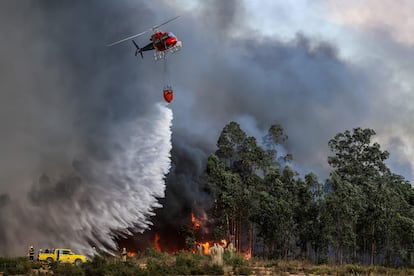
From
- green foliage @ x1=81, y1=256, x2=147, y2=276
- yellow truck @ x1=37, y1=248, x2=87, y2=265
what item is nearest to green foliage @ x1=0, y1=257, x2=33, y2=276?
green foliage @ x1=81, y1=256, x2=147, y2=276

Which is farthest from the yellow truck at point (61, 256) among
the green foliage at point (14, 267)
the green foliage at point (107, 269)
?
the green foliage at point (107, 269)

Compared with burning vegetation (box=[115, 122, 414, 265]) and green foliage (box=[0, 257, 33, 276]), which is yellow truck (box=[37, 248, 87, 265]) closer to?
green foliage (box=[0, 257, 33, 276])

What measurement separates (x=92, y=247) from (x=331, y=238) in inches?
1202

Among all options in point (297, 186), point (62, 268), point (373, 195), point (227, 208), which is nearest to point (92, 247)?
point (227, 208)

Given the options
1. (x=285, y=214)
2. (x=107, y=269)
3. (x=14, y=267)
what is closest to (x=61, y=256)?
(x=14, y=267)

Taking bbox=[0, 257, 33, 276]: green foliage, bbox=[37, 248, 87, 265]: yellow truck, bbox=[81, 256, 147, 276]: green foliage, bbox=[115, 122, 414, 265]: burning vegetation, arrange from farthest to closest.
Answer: bbox=[115, 122, 414, 265]: burning vegetation < bbox=[37, 248, 87, 265]: yellow truck < bbox=[0, 257, 33, 276]: green foliage < bbox=[81, 256, 147, 276]: green foliage

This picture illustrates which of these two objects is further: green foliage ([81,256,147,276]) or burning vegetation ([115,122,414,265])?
burning vegetation ([115,122,414,265])

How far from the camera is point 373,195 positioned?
75.2 metres

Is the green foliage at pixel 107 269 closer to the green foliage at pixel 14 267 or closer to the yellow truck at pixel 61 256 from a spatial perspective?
the green foliage at pixel 14 267

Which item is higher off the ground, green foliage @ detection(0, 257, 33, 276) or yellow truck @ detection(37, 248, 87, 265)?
yellow truck @ detection(37, 248, 87, 265)

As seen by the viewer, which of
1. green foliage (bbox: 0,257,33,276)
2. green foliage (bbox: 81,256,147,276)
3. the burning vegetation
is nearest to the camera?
green foliage (bbox: 81,256,147,276)

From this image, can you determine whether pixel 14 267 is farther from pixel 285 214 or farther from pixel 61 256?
pixel 285 214

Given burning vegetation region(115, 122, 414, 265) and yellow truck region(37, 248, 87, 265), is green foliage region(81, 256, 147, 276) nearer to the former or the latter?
yellow truck region(37, 248, 87, 265)

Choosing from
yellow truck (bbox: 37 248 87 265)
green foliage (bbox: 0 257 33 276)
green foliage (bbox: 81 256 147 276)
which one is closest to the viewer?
green foliage (bbox: 81 256 147 276)
